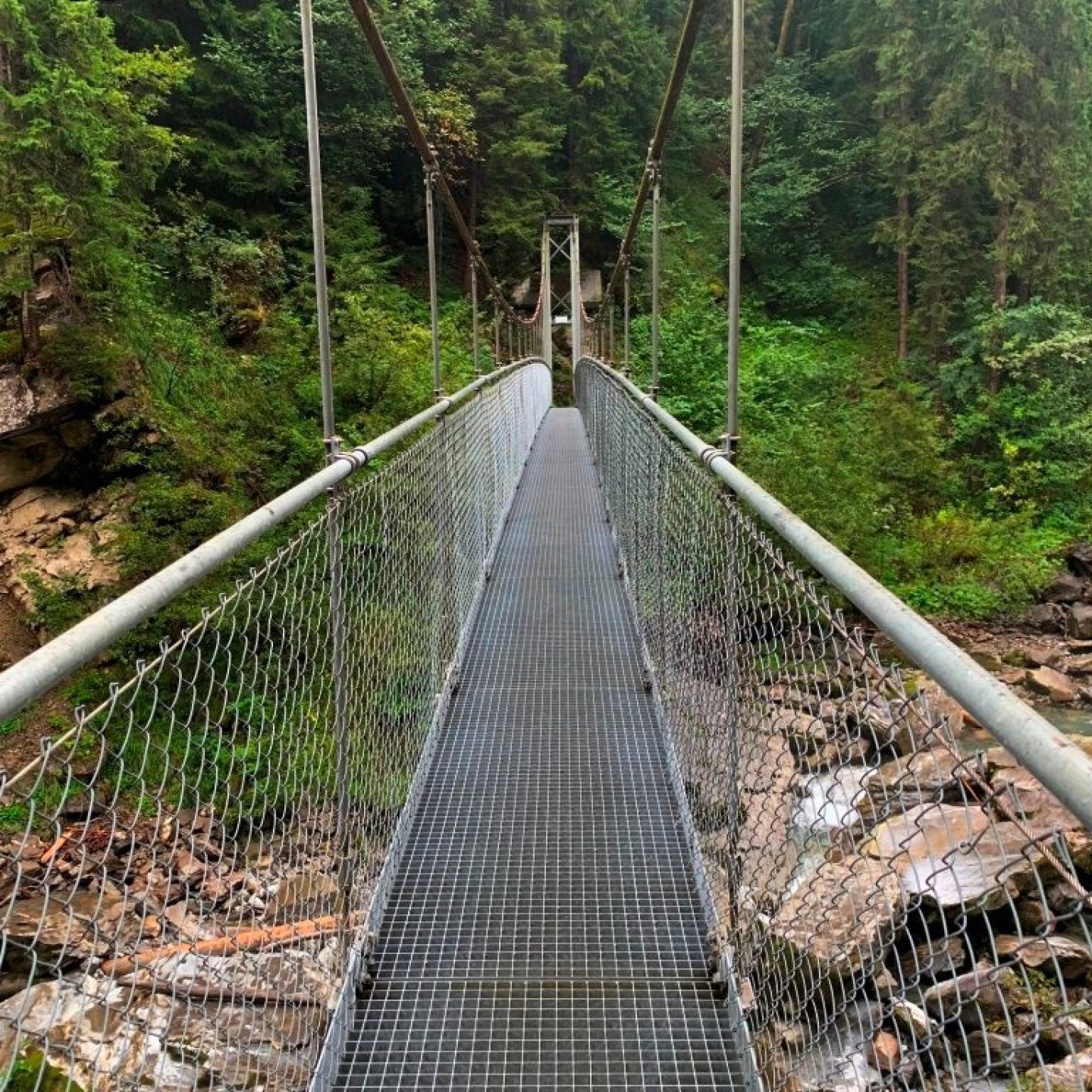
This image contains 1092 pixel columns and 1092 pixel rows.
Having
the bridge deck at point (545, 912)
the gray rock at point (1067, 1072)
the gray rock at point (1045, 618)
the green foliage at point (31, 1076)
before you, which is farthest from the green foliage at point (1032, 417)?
the green foliage at point (31, 1076)

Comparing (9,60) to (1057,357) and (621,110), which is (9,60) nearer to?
(1057,357)

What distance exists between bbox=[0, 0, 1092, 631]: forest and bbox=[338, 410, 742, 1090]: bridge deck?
13.3ft

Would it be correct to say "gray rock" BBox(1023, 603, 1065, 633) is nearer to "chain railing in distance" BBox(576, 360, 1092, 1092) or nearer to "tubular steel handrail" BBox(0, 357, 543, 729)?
"chain railing in distance" BBox(576, 360, 1092, 1092)

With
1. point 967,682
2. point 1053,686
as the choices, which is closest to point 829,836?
point 967,682

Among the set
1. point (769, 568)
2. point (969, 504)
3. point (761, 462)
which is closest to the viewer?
point (769, 568)

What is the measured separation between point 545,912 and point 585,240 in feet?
57.8

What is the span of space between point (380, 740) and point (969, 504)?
971 cm

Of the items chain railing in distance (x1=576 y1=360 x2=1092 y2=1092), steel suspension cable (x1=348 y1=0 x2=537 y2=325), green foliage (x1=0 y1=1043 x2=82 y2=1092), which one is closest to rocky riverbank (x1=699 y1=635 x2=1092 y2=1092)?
chain railing in distance (x1=576 y1=360 x2=1092 y2=1092)

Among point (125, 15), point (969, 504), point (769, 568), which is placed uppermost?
point (125, 15)

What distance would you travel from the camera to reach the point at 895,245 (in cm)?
1282

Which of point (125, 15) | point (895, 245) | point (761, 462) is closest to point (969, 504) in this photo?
point (761, 462)

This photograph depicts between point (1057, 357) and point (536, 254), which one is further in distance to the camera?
point (536, 254)

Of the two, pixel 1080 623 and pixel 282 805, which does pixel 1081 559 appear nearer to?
pixel 1080 623

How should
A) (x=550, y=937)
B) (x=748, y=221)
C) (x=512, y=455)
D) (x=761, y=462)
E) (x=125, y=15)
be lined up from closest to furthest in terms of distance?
(x=550, y=937)
(x=512, y=455)
(x=761, y=462)
(x=125, y=15)
(x=748, y=221)
